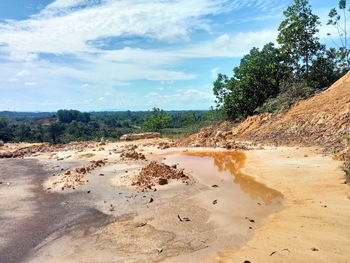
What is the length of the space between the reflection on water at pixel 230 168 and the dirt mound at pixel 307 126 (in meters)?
2.09

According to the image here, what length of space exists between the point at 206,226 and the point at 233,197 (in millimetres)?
2130

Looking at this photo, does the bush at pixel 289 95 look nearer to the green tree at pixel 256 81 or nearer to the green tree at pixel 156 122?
the green tree at pixel 256 81

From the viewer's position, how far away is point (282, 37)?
2031cm

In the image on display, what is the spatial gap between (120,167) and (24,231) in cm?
599

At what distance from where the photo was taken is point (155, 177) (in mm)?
9359

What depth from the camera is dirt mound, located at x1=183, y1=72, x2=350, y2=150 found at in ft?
43.4

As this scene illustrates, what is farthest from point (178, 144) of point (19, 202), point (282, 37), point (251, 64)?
point (19, 202)

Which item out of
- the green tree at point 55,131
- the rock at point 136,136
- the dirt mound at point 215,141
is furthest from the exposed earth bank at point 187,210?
the green tree at point 55,131

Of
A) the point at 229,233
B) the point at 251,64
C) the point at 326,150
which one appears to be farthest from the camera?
the point at 251,64

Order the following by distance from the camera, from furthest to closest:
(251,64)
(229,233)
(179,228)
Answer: (251,64)
(179,228)
(229,233)

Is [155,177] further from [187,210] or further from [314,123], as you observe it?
[314,123]

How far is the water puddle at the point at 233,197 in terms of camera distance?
5.72 meters

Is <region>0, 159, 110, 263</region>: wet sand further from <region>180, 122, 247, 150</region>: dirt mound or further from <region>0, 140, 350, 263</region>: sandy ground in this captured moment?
<region>180, 122, 247, 150</region>: dirt mound

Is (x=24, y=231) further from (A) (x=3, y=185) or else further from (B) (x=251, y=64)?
(B) (x=251, y=64)
